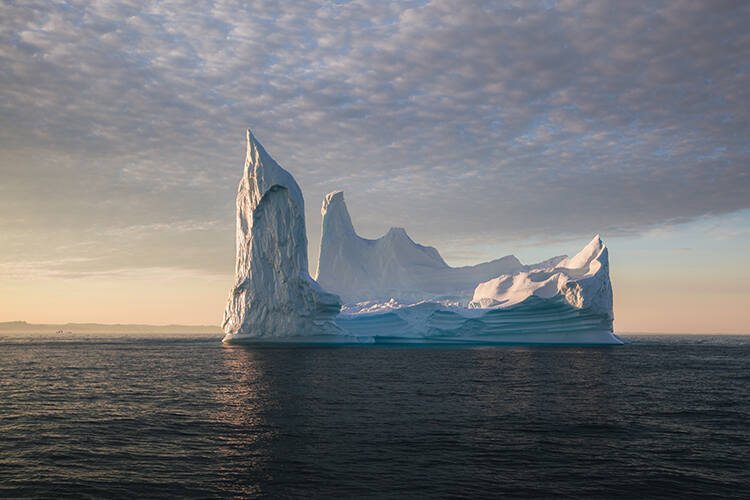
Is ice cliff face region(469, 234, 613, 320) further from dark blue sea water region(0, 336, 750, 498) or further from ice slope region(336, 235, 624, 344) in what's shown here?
dark blue sea water region(0, 336, 750, 498)

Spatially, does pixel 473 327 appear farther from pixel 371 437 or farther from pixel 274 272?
pixel 371 437

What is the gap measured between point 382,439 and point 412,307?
1793 inches

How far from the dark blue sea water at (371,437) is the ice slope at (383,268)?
5396 cm

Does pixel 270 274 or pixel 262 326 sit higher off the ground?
pixel 270 274

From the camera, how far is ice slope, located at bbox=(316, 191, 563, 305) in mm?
80500

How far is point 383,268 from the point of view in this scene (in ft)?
275

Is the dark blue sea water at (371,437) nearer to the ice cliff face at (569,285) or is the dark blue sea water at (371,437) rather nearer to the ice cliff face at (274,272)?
the ice cliff face at (274,272)

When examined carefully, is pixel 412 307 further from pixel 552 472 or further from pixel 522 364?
pixel 552 472

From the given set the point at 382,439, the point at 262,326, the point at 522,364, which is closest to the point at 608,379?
the point at 522,364

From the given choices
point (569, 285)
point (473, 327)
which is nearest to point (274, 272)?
point (473, 327)

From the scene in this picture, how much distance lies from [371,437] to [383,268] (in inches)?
2766

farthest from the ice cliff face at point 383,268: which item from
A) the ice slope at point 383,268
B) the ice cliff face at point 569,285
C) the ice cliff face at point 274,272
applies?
the ice cliff face at point 274,272

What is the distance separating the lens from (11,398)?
2000 centimetres

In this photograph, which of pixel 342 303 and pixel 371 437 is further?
pixel 342 303
